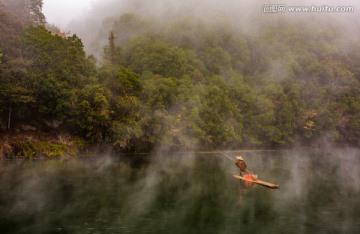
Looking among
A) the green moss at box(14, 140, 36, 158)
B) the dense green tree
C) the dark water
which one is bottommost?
the dark water

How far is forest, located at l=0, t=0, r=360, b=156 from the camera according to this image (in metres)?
41.7

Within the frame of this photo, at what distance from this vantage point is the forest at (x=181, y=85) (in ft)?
137

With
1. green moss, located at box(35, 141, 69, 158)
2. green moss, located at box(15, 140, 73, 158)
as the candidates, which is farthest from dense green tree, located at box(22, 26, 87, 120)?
green moss, located at box(15, 140, 73, 158)

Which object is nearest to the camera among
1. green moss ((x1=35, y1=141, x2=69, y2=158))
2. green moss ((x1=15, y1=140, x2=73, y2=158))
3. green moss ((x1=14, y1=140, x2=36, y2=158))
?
green moss ((x1=14, y1=140, x2=36, y2=158))

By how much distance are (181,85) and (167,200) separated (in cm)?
3431

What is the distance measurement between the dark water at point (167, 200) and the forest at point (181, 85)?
9.01m

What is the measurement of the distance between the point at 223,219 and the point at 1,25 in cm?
3575

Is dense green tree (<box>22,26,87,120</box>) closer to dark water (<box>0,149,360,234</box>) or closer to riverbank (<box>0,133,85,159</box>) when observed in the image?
riverbank (<box>0,133,85,159</box>)

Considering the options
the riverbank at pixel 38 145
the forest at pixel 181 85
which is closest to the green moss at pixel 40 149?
the riverbank at pixel 38 145

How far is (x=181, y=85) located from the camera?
180 feet

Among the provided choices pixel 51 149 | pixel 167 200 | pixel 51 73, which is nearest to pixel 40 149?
pixel 51 149

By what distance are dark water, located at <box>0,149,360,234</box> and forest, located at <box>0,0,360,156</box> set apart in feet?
29.6

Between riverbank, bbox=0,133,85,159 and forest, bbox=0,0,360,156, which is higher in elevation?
forest, bbox=0,0,360,156

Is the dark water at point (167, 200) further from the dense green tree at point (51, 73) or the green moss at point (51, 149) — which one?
the dense green tree at point (51, 73)
